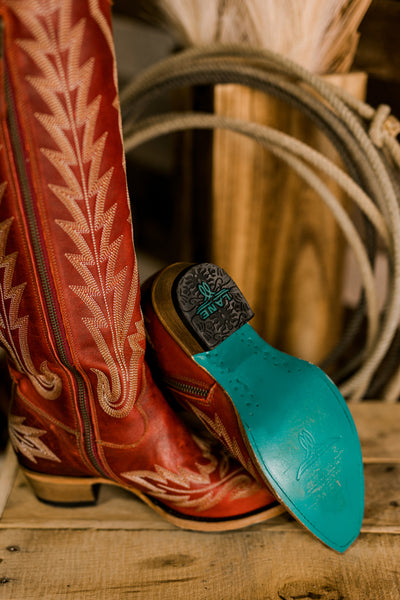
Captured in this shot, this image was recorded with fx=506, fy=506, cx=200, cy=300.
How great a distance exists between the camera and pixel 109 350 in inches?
23.6

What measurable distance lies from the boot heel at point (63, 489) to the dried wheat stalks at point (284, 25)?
76cm

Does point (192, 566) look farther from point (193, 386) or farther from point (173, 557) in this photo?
point (193, 386)

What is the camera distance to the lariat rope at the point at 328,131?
0.83 metres

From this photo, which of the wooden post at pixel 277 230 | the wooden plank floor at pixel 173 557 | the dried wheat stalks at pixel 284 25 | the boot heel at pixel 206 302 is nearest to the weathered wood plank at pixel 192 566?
the wooden plank floor at pixel 173 557

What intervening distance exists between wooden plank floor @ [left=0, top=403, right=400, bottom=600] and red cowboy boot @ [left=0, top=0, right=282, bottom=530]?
0.03 metres

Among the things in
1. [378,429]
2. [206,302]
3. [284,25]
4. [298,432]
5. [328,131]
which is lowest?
[378,429]

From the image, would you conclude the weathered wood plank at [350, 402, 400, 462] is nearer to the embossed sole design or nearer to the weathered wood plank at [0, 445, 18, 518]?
the embossed sole design

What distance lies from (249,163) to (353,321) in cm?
38

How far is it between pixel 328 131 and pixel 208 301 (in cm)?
43

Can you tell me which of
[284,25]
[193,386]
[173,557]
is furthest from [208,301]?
[284,25]

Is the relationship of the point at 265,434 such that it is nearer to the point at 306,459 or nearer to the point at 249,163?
the point at 306,459

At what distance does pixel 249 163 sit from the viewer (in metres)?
0.99

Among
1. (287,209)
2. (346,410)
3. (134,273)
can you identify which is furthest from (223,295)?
(287,209)

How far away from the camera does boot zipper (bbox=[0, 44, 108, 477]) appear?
468 millimetres
